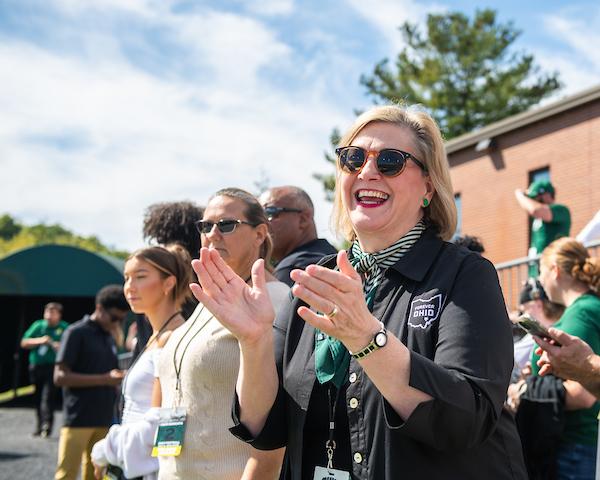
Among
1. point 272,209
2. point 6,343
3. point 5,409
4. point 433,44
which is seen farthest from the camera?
point 433,44

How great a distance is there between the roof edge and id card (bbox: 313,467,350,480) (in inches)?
683

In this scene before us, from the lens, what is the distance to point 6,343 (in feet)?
72.9

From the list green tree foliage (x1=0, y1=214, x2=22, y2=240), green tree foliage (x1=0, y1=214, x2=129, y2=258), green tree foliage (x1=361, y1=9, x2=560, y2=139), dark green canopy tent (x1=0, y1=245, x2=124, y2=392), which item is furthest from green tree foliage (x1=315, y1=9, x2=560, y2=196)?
green tree foliage (x1=0, y1=214, x2=22, y2=240)

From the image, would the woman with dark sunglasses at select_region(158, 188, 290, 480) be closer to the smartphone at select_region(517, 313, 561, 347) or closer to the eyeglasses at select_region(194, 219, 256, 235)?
the eyeglasses at select_region(194, 219, 256, 235)

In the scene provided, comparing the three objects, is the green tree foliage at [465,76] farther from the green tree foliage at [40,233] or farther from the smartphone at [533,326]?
the green tree foliage at [40,233]

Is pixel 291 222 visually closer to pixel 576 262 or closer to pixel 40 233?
pixel 576 262

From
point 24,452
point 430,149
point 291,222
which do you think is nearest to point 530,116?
point 24,452

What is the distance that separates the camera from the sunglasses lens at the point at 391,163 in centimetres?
229

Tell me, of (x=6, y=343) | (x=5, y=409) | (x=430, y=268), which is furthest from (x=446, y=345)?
(x=6, y=343)

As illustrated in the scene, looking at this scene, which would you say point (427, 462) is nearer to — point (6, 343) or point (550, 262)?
point (550, 262)

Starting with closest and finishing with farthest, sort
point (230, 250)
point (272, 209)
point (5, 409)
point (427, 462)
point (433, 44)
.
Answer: point (427, 462) → point (230, 250) → point (272, 209) → point (5, 409) → point (433, 44)

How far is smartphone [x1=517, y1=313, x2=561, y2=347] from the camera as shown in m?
2.88

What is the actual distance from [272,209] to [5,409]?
15447 millimetres

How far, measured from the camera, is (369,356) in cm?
176
